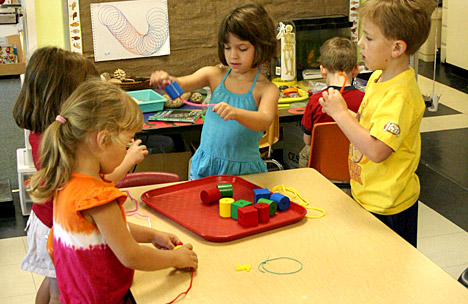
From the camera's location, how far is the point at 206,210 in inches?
73.9

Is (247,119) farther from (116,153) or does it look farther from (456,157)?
(456,157)

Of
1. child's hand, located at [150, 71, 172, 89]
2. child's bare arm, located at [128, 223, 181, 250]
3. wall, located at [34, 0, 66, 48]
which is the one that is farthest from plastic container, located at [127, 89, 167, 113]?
child's bare arm, located at [128, 223, 181, 250]

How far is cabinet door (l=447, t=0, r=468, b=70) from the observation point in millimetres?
5496

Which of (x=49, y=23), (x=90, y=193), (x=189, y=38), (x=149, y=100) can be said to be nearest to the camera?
(x=90, y=193)

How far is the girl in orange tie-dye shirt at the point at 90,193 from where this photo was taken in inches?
55.6

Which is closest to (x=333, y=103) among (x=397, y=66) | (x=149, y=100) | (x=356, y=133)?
(x=356, y=133)

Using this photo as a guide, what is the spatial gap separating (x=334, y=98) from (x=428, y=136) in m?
3.29

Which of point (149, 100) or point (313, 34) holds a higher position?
point (313, 34)

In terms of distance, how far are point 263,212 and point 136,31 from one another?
2.12 metres

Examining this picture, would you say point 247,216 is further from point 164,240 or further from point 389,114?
point 389,114

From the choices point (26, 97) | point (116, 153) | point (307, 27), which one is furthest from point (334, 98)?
point (307, 27)

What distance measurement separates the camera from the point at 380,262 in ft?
5.17

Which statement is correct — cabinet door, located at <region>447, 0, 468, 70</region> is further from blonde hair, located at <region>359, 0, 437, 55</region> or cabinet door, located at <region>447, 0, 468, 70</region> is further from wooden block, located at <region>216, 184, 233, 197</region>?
wooden block, located at <region>216, 184, 233, 197</region>

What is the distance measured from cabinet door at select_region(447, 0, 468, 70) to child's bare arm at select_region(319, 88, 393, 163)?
4.12m
